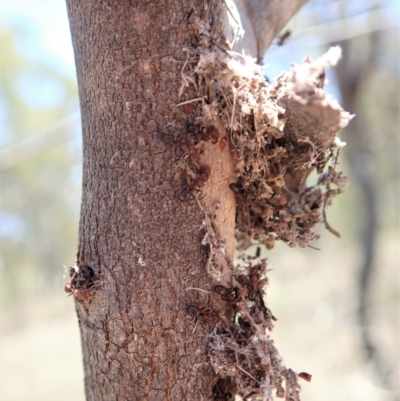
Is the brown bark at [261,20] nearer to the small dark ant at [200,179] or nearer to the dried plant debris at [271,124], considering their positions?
the dried plant debris at [271,124]

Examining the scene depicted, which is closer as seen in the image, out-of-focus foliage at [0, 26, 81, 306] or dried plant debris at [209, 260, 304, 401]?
dried plant debris at [209, 260, 304, 401]

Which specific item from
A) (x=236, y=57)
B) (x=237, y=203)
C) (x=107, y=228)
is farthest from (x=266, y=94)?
(x=107, y=228)

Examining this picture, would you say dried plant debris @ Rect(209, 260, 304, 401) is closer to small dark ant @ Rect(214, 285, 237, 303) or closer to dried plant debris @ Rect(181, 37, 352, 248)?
small dark ant @ Rect(214, 285, 237, 303)

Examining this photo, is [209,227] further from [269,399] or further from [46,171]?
[46,171]

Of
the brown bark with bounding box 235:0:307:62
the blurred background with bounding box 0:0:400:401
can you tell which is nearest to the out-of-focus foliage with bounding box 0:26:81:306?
the blurred background with bounding box 0:0:400:401

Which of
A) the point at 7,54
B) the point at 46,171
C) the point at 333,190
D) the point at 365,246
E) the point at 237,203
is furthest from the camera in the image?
the point at 46,171

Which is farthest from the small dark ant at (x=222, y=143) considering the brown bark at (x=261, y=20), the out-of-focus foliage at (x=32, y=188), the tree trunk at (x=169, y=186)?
the out-of-focus foliage at (x=32, y=188)

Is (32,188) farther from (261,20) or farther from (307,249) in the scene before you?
(261,20)
